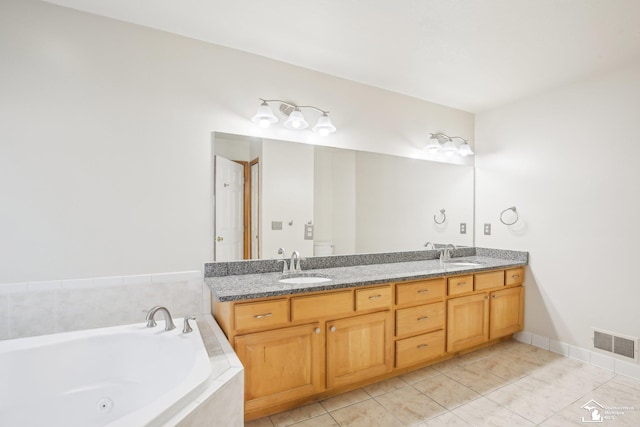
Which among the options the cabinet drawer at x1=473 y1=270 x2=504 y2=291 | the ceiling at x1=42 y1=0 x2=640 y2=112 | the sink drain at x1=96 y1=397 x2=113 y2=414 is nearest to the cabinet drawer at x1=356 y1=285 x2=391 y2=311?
the cabinet drawer at x1=473 y1=270 x2=504 y2=291

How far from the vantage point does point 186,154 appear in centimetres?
205

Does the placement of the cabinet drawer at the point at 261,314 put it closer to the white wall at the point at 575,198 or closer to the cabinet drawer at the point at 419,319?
the cabinet drawer at the point at 419,319

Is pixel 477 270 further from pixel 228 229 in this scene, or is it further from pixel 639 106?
pixel 228 229

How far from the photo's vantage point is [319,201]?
2.52m

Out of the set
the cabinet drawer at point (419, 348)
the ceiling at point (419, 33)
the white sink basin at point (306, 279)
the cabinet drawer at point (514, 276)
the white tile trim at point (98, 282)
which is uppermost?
the ceiling at point (419, 33)

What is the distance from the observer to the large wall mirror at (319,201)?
2.23m

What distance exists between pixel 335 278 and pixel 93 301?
4.88 ft

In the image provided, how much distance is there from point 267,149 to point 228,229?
67 cm

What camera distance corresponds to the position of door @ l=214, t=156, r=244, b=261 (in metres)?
2.15

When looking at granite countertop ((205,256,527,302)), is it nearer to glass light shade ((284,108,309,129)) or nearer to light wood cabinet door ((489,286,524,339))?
light wood cabinet door ((489,286,524,339))

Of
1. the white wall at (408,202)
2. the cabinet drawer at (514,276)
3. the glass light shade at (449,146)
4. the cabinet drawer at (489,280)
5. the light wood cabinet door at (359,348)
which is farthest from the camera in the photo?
the glass light shade at (449,146)

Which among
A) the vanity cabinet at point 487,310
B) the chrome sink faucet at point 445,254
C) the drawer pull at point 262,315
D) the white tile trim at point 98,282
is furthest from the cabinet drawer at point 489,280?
the white tile trim at point 98,282

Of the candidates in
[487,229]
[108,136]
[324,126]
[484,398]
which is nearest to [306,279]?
[324,126]

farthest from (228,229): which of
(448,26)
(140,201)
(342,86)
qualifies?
(448,26)
